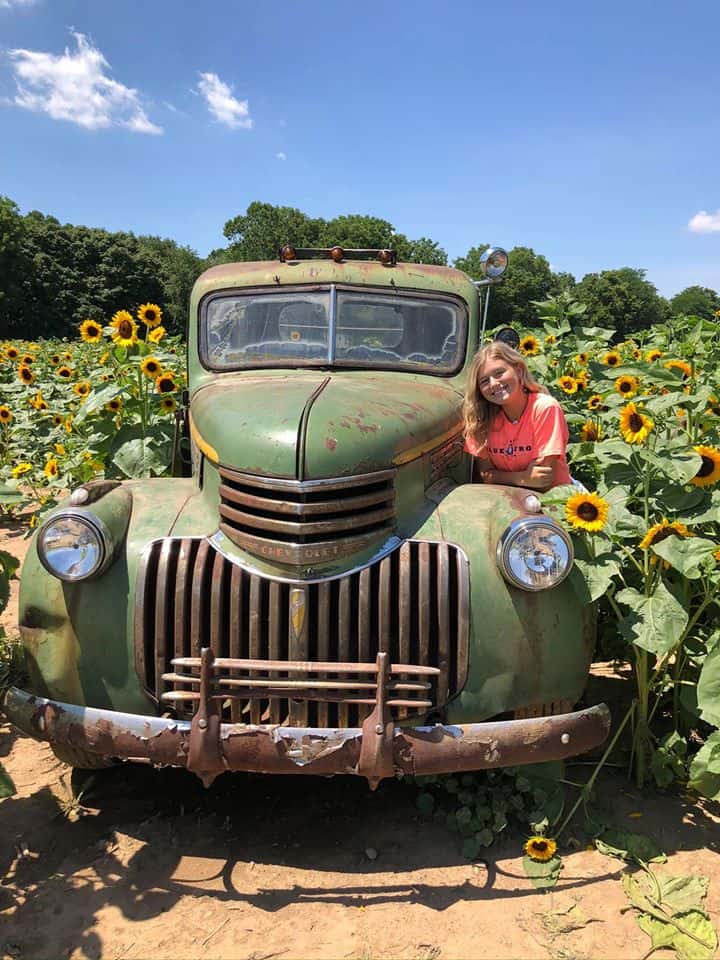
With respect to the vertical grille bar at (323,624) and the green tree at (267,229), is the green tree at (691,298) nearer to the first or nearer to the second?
the green tree at (267,229)

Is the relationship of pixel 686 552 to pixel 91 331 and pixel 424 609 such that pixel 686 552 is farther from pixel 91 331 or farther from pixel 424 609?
pixel 91 331

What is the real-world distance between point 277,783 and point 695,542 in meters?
2.18

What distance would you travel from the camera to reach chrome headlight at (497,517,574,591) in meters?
2.62

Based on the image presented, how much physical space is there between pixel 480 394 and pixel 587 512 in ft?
3.21


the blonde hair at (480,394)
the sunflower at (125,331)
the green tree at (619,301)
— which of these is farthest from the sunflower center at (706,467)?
the green tree at (619,301)

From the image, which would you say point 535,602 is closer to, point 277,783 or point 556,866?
point 556,866

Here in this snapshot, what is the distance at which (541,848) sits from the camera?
2.72 m

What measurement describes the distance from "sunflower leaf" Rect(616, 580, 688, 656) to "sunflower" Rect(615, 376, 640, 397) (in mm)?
1440

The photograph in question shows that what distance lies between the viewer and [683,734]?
327cm

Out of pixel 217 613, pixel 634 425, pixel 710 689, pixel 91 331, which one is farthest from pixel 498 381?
pixel 91 331

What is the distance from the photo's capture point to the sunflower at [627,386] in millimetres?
3965

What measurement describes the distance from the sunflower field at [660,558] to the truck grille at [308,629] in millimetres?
591

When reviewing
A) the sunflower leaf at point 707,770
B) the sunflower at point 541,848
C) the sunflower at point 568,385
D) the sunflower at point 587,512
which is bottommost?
the sunflower at point 541,848

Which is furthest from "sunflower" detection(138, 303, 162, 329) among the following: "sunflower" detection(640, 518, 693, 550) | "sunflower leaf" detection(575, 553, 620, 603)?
"sunflower" detection(640, 518, 693, 550)
